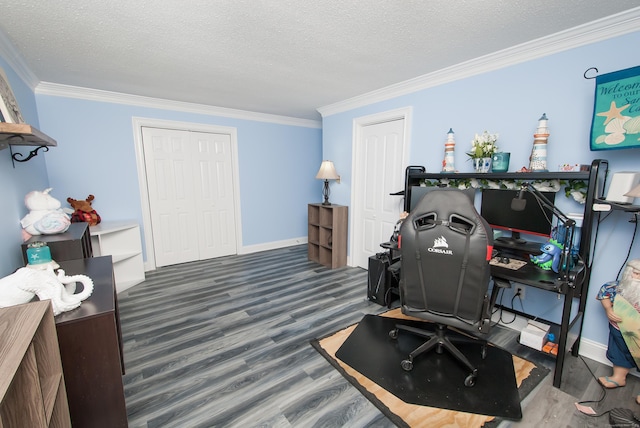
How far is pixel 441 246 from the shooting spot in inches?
65.2

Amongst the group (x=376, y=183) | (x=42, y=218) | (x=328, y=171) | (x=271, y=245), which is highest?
(x=328, y=171)

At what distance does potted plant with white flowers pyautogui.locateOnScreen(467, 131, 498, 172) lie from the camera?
237cm

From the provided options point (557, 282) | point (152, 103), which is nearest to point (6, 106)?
point (152, 103)

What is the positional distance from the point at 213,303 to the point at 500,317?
2885mm

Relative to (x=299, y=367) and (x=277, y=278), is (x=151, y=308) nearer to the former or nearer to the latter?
(x=277, y=278)

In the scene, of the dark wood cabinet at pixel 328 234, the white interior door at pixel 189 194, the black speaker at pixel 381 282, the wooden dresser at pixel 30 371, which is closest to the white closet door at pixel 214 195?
the white interior door at pixel 189 194

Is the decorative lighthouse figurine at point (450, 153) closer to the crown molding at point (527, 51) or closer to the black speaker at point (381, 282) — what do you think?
the crown molding at point (527, 51)

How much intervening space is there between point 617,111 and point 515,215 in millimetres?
891

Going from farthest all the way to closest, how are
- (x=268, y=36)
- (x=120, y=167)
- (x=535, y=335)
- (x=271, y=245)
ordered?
(x=271, y=245) → (x=120, y=167) → (x=535, y=335) → (x=268, y=36)

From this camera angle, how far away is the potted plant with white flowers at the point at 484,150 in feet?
7.77

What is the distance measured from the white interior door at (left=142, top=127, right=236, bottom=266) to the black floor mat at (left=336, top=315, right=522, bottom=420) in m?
3.07

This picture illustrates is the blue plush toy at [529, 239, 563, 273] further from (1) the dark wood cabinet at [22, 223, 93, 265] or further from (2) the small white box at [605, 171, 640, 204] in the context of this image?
(1) the dark wood cabinet at [22, 223, 93, 265]

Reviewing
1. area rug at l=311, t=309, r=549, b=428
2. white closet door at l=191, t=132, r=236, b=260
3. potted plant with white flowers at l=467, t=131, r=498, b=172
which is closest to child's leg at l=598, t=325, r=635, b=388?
area rug at l=311, t=309, r=549, b=428

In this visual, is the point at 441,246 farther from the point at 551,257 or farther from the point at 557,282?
the point at 551,257
